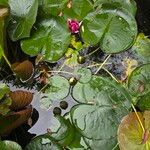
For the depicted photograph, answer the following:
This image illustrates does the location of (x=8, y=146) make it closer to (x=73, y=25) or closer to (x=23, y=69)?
(x=23, y=69)

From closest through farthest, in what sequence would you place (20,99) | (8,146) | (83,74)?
(8,146)
(20,99)
(83,74)

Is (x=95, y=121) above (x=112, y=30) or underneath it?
underneath

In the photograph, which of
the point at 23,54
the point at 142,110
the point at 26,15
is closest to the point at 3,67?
the point at 23,54

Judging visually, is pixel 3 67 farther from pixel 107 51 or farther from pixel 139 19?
pixel 139 19

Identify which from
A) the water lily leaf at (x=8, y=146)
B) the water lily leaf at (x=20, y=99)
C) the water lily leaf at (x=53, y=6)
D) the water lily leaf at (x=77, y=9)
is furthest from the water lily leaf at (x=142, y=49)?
the water lily leaf at (x=8, y=146)

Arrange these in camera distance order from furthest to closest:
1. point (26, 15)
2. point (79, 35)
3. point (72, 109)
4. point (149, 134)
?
1. point (79, 35)
2. point (26, 15)
3. point (72, 109)
4. point (149, 134)

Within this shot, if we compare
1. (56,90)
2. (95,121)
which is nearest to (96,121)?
(95,121)

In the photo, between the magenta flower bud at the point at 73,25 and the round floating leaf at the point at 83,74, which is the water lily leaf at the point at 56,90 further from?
the magenta flower bud at the point at 73,25
